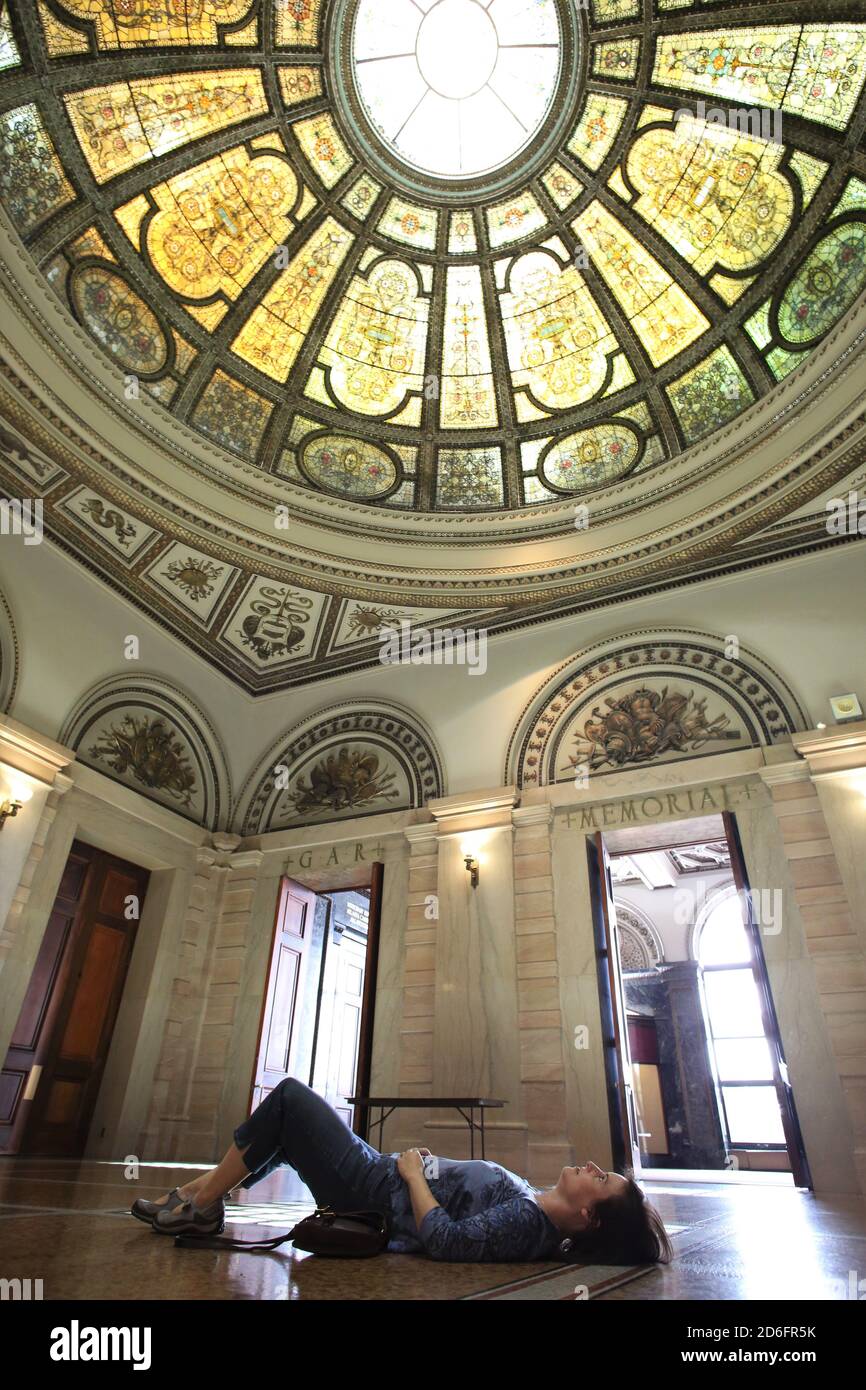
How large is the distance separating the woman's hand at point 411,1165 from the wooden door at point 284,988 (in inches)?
321

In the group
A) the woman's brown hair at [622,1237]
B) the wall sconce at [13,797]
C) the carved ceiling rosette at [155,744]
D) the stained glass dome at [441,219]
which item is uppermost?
the stained glass dome at [441,219]

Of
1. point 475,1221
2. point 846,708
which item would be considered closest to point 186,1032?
point 475,1221

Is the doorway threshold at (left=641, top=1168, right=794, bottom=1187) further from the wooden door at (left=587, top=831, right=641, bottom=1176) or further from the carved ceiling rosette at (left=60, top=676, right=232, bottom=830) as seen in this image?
the carved ceiling rosette at (left=60, top=676, right=232, bottom=830)

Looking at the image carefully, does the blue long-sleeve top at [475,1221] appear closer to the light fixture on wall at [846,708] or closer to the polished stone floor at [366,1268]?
the polished stone floor at [366,1268]

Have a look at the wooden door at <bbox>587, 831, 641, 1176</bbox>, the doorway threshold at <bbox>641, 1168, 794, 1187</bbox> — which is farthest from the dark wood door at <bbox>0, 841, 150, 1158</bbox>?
the doorway threshold at <bbox>641, 1168, 794, 1187</bbox>

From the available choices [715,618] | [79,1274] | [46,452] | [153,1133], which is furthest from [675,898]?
[79,1274]

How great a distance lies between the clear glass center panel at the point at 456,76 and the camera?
10445mm

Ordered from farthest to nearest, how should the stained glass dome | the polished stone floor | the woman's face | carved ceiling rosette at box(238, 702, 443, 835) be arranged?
carved ceiling rosette at box(238, 702, 443, 835) → the stained glass dome → the woman's face → the polished stone floor

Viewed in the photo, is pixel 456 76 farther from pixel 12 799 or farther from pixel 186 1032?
pixel 186 1032

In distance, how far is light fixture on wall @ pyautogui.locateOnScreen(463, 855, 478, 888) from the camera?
10.2 m

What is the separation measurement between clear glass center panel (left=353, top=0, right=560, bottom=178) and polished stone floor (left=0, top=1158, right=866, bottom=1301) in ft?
42.1

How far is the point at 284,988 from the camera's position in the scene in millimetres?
11477

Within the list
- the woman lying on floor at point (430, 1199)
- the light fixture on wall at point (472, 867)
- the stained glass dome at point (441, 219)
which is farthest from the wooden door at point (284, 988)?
the woman lying on floor at point (430, 1199)

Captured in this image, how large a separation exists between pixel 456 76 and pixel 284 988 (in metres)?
13.4
